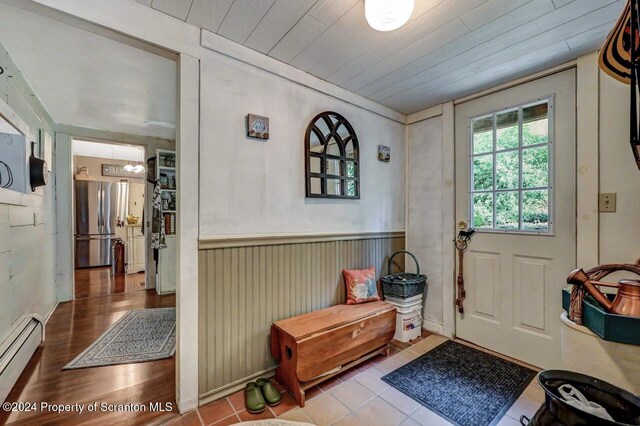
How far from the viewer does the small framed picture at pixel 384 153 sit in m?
2.84

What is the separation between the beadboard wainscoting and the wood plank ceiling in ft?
4.45

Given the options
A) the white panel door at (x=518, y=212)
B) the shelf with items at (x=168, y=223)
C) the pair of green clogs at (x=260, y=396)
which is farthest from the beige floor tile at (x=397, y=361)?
the shelf with items at (x=168, y=223)

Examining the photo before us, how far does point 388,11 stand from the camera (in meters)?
1.33

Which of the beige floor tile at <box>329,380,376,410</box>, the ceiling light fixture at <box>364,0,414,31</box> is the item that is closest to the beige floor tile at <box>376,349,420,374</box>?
the beige floor tile at <box>329,380,376,410</box>

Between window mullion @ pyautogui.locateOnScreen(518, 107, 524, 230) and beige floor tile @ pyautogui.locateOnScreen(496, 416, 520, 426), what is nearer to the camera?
beige floor tile @ pyautogui.locateOnScreen(496, 416, 520, 426)

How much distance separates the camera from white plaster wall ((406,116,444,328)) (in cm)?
280

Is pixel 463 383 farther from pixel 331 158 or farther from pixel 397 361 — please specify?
pixel 331 158

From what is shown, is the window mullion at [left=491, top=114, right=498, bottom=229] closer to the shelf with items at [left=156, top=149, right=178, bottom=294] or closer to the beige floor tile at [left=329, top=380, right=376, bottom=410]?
the beige floor tile at [left=329, top=380, right=376, bottom=410]

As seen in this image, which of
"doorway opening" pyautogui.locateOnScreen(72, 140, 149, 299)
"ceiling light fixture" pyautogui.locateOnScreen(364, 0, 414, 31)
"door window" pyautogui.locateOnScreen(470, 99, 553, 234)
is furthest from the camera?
"doorway opening" pyautogui.locateOnScreen(72, 140, 149, 299)

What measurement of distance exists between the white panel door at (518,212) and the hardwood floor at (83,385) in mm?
2608

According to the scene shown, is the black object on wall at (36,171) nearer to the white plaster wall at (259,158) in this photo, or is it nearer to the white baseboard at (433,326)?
the white plaster wall at (259,158)

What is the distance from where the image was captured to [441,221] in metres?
2.77

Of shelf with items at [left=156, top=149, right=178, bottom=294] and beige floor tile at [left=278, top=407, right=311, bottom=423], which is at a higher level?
shelf with items at [left=156, top=149, right=178, bottom=294]

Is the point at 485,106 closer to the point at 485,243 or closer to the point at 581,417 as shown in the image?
the point at 485,243
